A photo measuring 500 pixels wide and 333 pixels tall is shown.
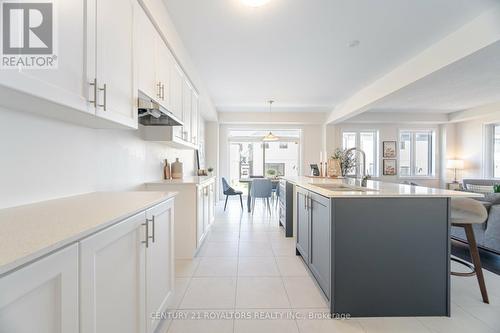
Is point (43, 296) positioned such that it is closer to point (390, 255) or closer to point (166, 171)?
point (390, 255)

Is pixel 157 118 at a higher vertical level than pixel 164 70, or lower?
lower

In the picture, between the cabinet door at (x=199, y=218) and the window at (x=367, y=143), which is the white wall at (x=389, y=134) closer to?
the window at (x=367, y=143)

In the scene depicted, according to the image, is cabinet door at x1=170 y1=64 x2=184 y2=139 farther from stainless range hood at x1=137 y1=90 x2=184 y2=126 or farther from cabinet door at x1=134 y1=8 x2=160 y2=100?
cabinet door at x1=134 y1=8 x2=160 y2=100

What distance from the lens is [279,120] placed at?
23.5 feet

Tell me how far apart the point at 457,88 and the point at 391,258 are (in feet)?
14.7

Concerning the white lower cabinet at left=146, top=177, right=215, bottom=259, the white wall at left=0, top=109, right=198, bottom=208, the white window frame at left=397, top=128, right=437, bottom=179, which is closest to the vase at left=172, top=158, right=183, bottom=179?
the white lower cabinet at left=146, top=177, right=215, bottom=259

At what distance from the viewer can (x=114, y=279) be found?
3.39 ft

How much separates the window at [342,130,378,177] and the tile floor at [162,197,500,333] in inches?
215

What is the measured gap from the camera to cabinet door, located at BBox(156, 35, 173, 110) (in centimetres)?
223

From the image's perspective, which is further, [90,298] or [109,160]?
[109,160]

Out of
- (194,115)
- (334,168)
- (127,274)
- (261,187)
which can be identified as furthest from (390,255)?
(261,187)

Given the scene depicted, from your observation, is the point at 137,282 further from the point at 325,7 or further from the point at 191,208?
the point at 325,7

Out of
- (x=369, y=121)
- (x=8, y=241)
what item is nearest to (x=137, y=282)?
(x=8, y=241)

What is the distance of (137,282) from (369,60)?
3950 mm
